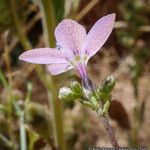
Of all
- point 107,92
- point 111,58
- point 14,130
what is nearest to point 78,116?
point 14,130

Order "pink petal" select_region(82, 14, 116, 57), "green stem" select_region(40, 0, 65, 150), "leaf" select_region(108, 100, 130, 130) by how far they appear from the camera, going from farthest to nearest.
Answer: "leaf" select_region(108, 100, 130, 130) → "green stem" select_region(40, 0, 65, 150) → "pink petal" select_region(82, 14, 116, 57)

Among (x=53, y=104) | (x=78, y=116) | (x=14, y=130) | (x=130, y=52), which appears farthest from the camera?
(x=130, y=52)

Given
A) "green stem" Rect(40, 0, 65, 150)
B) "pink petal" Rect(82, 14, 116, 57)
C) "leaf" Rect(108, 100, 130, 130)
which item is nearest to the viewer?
"pink petal" Rect(82, 14, 116, 57)

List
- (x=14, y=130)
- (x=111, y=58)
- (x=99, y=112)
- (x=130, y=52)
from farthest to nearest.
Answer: (x=111, y=58) → (x=130, y=52) → (x=14, y=130) → (x=99, y=112)

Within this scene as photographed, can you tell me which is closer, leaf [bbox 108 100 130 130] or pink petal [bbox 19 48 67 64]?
pink petal [bbox 19 48 67 64]

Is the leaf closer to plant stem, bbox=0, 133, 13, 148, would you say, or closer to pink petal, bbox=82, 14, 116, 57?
plant stem, bbox=0, 133, 13, 148

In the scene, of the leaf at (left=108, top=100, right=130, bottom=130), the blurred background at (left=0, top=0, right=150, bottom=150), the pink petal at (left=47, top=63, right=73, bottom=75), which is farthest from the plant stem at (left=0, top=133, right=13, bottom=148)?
the pink petal at (left=47, top=63, right=73, bottom=75)

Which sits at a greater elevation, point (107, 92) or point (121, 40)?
point (121, 40)

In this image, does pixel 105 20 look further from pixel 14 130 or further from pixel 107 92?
pixel 14 130
